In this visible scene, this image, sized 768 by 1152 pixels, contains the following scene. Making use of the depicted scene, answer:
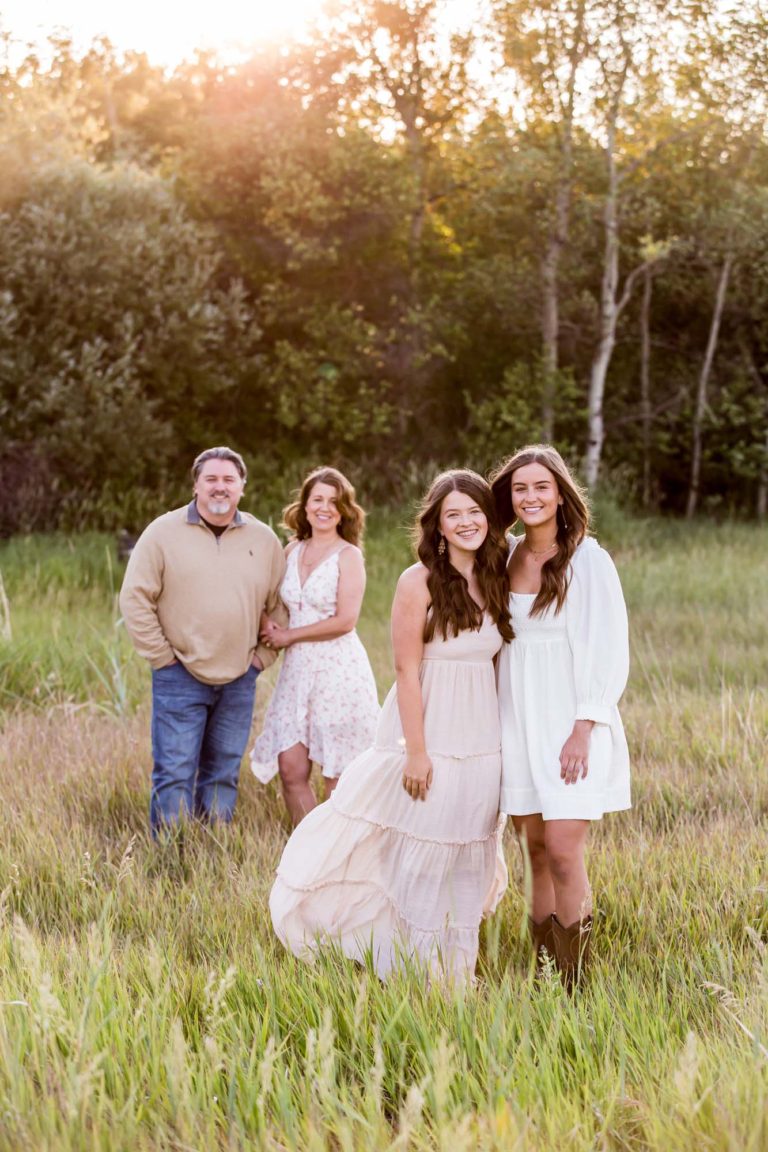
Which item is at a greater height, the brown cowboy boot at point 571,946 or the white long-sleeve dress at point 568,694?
the white long-sleeve dress at point 568,694

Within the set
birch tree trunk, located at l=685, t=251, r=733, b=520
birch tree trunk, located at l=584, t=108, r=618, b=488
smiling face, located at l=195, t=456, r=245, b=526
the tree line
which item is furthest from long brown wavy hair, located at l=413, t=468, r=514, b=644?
birch tree trunk, located at l=685, t=251, r=733, b=520

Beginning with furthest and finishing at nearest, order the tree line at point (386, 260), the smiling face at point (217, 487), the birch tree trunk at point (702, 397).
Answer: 1. the birch tree trunk at point (702, 397)
2. the tree line at point (386, 260)
3. the smiling face at point (217, 487)

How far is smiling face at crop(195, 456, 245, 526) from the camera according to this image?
530cm

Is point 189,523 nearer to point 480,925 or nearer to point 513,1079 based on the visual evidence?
point 480,925

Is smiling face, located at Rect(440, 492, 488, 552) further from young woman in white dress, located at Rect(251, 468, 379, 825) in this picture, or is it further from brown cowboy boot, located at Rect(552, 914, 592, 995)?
young woman in white dress, located at Rect(251, 468, 379, 825)

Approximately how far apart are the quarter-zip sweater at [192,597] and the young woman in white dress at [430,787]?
155 cm

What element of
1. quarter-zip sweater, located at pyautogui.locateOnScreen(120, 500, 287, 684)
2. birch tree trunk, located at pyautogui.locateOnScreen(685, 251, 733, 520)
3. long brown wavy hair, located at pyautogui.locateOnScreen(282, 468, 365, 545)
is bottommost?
quarter-zip sweater, located at pyautogui.locateOnScreen(120, 500, 287, 684)

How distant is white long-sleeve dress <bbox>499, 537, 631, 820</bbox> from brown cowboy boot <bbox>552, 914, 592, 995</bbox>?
15.2 inches

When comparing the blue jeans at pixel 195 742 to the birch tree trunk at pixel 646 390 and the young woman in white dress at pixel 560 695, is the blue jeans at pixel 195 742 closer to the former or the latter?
the young woman in white dress at pixel 560 695

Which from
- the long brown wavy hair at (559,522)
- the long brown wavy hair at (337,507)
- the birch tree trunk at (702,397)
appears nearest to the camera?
the long brown wavy hair at (559,522)

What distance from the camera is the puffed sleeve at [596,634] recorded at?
3.77m

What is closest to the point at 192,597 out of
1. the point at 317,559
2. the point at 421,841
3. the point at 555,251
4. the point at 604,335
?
the point at 317,559

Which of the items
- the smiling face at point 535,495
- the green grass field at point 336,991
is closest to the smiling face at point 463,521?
the smiling face at point 535,495

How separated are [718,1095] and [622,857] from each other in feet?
6.85
